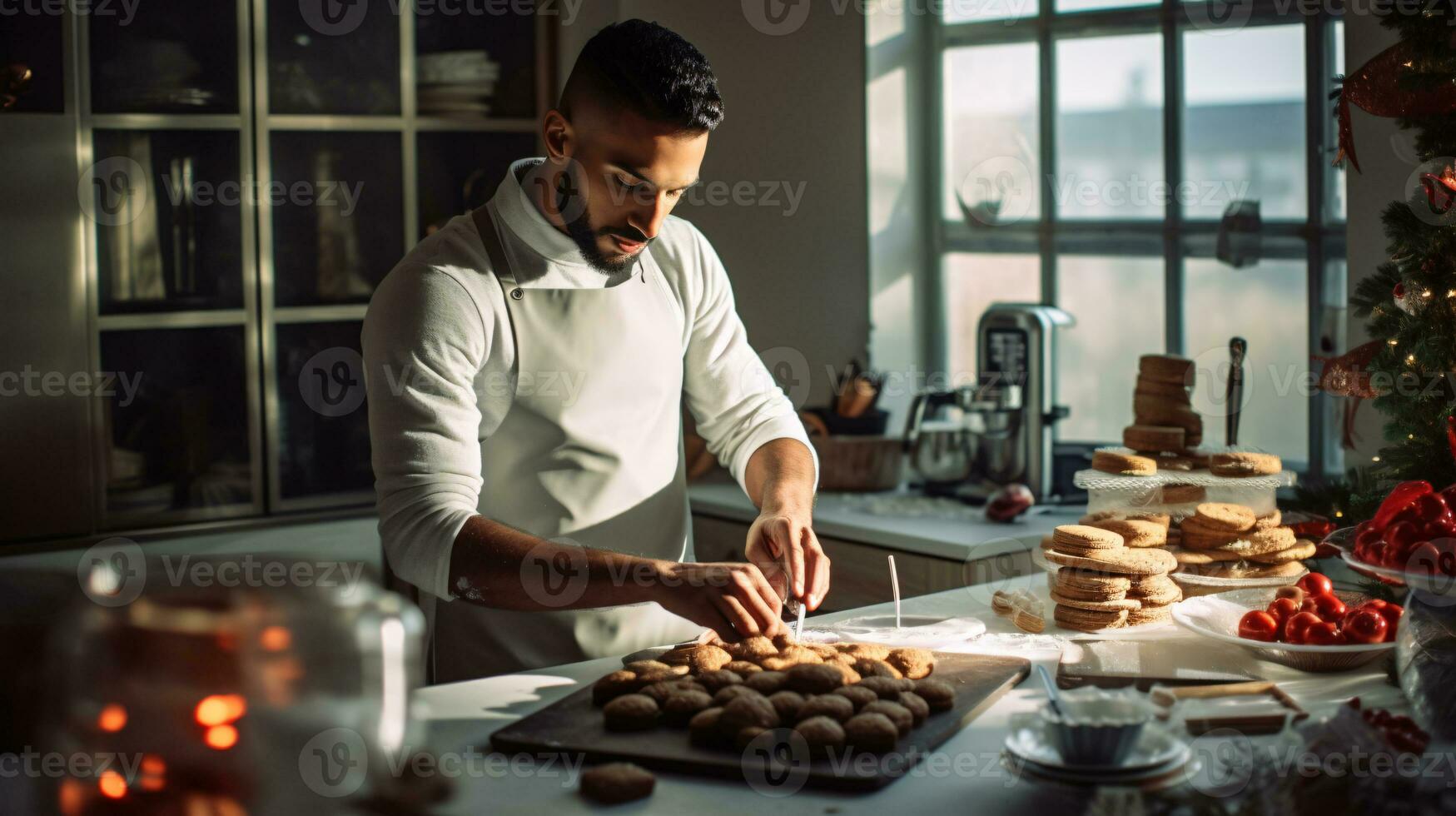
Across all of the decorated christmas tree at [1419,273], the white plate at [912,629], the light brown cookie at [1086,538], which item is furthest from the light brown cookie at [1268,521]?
the white plate at [912,629]

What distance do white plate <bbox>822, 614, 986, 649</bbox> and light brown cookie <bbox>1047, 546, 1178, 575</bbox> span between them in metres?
0.14

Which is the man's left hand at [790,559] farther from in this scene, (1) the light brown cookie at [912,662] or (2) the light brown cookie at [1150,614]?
(2) the light brown cookie at [1150,614]

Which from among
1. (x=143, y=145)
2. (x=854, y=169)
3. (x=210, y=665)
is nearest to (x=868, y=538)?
(x=854, y=169)

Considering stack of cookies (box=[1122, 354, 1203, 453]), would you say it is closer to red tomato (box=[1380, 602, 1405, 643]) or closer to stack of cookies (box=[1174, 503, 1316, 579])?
stack of cookies (box=[1174, 503, 1316, 579])

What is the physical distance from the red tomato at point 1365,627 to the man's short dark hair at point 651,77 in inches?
38.8

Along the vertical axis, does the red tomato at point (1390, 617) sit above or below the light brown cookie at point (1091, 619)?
above

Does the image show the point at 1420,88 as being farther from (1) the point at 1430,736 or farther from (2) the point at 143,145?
(2) the point at 143,145

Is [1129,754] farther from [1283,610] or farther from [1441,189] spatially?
[1441,189]

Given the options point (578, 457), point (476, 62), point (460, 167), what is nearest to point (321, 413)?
point (460, 167)

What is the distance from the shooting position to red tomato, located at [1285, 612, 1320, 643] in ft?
5.19

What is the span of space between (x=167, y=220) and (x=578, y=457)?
1.60 metres

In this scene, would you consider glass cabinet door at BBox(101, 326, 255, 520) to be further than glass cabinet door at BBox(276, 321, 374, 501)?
No

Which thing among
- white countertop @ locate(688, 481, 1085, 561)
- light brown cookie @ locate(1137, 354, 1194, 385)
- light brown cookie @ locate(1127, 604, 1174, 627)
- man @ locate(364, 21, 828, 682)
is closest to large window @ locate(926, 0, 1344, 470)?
white countertop @ locate(688, 481, 1085, 561)

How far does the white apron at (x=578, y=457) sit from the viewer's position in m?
1.91
